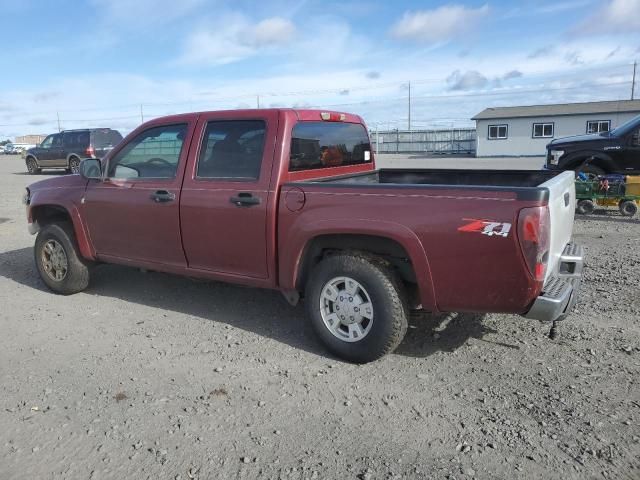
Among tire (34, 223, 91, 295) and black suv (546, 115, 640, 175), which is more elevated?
black suv (546, 115, 640, 175)

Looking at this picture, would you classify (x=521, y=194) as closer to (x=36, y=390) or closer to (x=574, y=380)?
(x=574, y=380)

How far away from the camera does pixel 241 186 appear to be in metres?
4.35

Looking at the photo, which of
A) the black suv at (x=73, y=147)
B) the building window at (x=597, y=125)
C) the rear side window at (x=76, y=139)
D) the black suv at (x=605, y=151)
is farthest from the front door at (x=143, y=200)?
the building window at (x=597, y=125)

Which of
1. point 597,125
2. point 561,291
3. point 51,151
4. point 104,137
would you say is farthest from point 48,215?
point 597,125

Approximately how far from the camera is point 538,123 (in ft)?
117

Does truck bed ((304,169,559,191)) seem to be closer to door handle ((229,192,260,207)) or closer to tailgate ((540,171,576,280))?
tailgate ((540,171,576,280))

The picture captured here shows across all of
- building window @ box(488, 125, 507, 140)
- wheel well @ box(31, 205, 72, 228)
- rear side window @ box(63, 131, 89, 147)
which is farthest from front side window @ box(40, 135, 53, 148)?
building window @ box(488, 125, 507, 140)

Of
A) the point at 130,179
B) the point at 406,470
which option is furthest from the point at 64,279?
the point at 406,470

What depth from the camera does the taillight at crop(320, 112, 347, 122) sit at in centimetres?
489

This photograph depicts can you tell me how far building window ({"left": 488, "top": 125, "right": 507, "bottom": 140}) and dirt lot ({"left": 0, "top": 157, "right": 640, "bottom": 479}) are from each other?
33.4m

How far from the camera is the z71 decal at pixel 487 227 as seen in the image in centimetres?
328

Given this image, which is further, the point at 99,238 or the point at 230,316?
the point at 99,238

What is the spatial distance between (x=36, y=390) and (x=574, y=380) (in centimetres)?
362

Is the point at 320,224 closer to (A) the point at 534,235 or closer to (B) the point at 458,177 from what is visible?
(A) the point at 534,235
